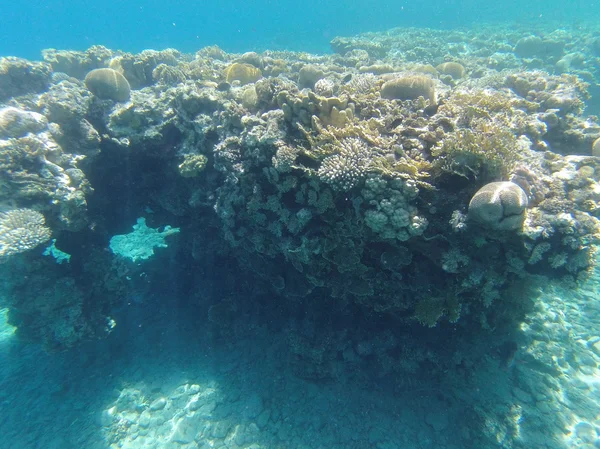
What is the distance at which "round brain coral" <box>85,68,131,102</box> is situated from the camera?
8.55m

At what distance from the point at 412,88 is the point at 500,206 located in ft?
10.4

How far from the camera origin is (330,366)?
293 inches

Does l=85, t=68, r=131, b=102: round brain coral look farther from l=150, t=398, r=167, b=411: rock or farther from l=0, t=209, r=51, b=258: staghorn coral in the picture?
l=150, t=398, r=167, b=411: rock

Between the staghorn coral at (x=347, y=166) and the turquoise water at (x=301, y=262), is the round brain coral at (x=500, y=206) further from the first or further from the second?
the staghorn coral at (x=347, y=166)

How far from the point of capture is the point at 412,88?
5.87 m

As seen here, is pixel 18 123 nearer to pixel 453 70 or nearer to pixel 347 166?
pixel 347 166

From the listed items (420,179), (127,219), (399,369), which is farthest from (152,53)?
A: (399,369)

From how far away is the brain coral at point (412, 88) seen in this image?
585 cm

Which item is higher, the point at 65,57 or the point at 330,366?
the point at 65,57

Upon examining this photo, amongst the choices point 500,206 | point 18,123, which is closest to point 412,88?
point 500,206

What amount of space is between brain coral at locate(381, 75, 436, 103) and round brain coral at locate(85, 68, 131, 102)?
777 cm

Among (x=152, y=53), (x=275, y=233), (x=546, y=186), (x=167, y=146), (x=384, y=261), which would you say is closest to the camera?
(x=546, y=186)

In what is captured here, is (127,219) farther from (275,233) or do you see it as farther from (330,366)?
(330,366)

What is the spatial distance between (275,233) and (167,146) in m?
4.79
